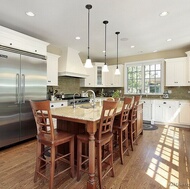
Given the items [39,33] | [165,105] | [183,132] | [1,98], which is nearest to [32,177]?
[1,98]

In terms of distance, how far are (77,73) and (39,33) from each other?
6.15 feet

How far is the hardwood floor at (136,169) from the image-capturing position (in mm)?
1901

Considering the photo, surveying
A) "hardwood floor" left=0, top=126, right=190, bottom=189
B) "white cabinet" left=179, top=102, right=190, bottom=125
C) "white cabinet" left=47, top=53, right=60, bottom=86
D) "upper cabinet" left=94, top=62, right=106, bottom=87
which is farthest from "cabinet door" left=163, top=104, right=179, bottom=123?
"white cabinet" left=47, top=53, right=60, bottom=86

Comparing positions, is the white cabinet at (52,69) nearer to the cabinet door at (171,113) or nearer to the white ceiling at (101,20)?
the white ceiling at (101,20)

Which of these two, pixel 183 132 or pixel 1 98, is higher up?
pixel 1 98

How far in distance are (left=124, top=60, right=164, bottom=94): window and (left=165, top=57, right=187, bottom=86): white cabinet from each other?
0.43 m

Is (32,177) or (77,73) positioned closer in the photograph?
(32,177)

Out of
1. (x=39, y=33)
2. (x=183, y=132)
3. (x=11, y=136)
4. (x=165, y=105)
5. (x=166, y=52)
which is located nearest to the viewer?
(x=11, y=136)

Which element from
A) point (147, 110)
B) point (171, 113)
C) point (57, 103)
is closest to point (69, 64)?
point (57, 103)

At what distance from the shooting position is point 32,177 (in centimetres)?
207

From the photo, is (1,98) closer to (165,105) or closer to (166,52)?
(165,105)

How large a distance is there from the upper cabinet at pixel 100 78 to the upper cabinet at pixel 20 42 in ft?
8.96

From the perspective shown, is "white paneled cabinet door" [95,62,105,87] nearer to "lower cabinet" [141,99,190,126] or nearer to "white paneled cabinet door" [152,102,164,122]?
"lower cabinet" [141,99,190,126]

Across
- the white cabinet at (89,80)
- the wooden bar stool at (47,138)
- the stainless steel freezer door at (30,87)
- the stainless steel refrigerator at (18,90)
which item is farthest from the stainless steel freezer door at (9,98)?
the white cabinet at (89,80)
